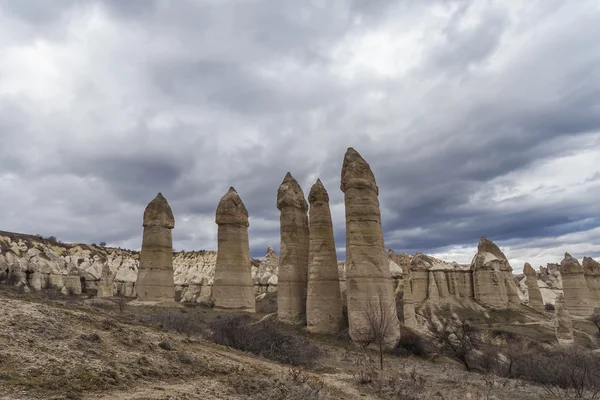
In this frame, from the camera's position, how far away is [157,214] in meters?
30.2

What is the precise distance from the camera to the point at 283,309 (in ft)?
86.1

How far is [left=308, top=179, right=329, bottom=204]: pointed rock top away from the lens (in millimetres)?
25438

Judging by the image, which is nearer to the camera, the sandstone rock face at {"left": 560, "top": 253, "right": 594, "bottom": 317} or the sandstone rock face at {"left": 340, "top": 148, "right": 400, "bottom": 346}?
the sandstone rock face at {"left": 340, "top": 148, "right": 400, "bottom": 346}

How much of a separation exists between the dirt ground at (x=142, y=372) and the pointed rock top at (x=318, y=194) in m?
13.0

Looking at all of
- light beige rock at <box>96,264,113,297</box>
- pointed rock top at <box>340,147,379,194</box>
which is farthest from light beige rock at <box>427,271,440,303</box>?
light beige rock at <box>96,264,113,297</box>

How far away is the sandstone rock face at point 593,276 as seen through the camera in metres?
50.4

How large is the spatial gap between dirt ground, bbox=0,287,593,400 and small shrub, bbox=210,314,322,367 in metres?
1.35

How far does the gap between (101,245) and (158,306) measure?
205ft

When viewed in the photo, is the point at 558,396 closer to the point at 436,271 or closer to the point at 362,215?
the point at 362,215

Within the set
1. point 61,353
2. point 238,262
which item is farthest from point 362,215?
point 61,353

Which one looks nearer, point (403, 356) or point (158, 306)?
point (403, 356)

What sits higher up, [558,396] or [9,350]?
[9,350]

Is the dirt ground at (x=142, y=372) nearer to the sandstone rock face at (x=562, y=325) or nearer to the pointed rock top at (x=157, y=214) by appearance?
the sandstone rock face at (x=562, y=325)

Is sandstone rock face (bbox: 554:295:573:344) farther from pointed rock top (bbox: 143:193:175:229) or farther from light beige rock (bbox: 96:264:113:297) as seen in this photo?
light beige rock (bbox: 96:264:113:297)
